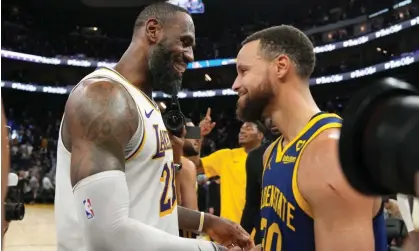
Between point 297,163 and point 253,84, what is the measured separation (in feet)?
1.27

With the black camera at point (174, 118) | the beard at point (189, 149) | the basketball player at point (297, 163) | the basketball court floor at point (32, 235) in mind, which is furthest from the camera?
the basketball court floor at point (32, 235)

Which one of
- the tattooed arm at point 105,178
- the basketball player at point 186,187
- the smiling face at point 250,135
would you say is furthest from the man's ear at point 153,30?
the smiling face at point 250,135

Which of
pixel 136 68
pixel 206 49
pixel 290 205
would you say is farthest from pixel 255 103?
pixel 206 49

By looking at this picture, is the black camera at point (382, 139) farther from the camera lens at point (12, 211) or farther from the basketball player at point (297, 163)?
the camera lens at point (12, 211)

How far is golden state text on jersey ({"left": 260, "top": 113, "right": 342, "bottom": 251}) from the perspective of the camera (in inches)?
59.3

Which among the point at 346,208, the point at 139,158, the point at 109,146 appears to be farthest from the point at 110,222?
the point at 346,208

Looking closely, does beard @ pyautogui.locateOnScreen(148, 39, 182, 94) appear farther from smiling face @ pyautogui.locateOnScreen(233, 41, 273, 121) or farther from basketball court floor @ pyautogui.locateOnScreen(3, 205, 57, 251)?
basketball court floor @ pyautogui.locateOnScreen(3, 205, 57, 251)

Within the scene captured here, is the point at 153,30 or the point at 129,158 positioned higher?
the point at 153,30

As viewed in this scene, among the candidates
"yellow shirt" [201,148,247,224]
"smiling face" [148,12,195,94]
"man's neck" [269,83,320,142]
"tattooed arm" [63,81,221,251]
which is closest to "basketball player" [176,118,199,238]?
"yellow shirt" [201,148,247,224]

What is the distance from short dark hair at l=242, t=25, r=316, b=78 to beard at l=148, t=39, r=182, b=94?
0.42m

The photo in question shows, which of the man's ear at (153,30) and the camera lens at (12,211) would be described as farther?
the camera lens at (12,211)

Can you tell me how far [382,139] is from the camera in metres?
0.52

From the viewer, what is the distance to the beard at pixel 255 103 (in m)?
1.81

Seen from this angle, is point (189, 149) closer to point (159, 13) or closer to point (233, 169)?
point (233, 169)
